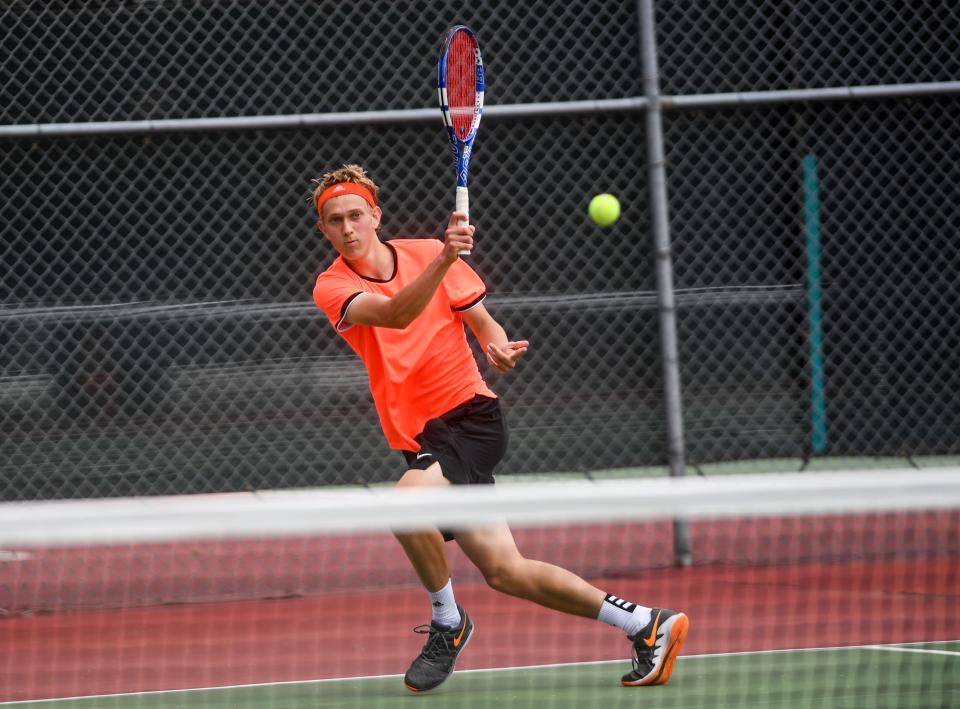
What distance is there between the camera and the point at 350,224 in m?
3.44

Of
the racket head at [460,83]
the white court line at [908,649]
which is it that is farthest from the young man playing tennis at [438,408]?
the white court line at [908,649]

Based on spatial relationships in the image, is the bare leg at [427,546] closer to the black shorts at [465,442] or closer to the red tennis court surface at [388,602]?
the black shorts at [465,442]

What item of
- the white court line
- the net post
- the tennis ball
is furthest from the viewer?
the tennis ball

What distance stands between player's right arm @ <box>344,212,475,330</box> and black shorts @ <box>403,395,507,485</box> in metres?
0.34

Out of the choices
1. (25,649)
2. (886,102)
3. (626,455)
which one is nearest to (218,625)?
(25,649)

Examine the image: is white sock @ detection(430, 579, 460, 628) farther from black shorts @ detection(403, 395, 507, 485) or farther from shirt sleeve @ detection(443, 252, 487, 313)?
shirt sleeve @ detection(443, 252, 487, 313)

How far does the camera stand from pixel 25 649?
422 centimetres

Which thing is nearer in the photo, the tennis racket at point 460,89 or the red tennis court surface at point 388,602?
the tennis racket at point 460,89

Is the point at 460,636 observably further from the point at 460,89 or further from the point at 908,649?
the point at 460,89

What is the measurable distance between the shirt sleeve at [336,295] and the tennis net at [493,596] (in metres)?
0.44

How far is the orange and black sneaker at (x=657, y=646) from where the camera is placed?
3.39m

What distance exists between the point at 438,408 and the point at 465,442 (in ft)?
0.36

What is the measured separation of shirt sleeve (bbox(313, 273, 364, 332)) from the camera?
3.36 metres

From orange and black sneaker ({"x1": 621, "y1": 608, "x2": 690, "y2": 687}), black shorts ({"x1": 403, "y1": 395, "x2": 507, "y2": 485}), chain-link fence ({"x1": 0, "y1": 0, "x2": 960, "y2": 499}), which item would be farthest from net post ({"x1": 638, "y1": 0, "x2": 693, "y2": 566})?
orange and black sneaker ({"x1": 621, "y1": 608, "x2": 690, "y2": 687})
